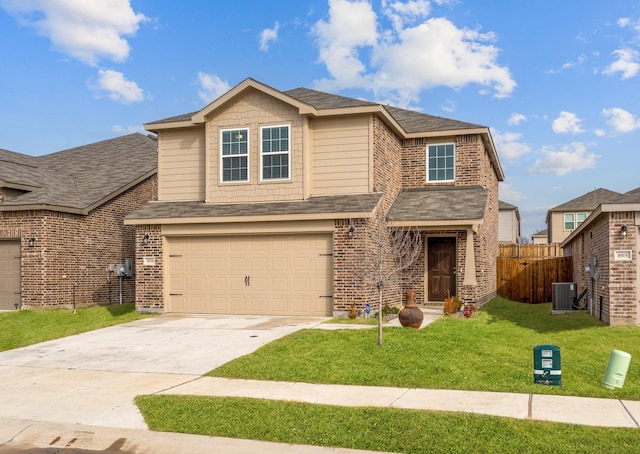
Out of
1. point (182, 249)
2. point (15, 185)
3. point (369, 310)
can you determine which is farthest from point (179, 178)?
point (369, 310)

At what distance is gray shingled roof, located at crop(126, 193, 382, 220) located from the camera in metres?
16.4

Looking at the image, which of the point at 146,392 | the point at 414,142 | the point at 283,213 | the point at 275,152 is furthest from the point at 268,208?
the point at 146,392

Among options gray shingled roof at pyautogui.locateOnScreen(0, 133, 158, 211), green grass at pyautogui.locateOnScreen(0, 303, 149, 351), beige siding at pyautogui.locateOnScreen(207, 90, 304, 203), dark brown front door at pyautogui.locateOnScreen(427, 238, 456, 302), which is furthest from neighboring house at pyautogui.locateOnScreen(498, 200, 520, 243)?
green grass at pyautogui.locateOnScreen(0, 303, 149, 351)

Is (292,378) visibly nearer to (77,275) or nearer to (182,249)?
(182,249)

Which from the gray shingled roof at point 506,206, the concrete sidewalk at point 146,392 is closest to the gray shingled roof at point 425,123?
the concrete sidewalk at point 146,392

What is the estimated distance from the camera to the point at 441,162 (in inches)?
806

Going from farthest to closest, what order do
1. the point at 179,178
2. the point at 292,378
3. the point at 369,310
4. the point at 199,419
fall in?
the point at 179,178 < the point at 369,310 < the point at 292,378 < the point at 199,419

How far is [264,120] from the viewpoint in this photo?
17.8 metres

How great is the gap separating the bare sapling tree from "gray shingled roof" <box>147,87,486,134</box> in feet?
12.3

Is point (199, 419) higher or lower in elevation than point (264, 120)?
lower

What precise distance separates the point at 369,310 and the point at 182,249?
239 inches

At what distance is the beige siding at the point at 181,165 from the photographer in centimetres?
1892

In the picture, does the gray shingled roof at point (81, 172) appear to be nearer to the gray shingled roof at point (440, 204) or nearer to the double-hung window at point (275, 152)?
the double-hung window at point (275, 152)

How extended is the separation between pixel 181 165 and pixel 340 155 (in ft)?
17.4
